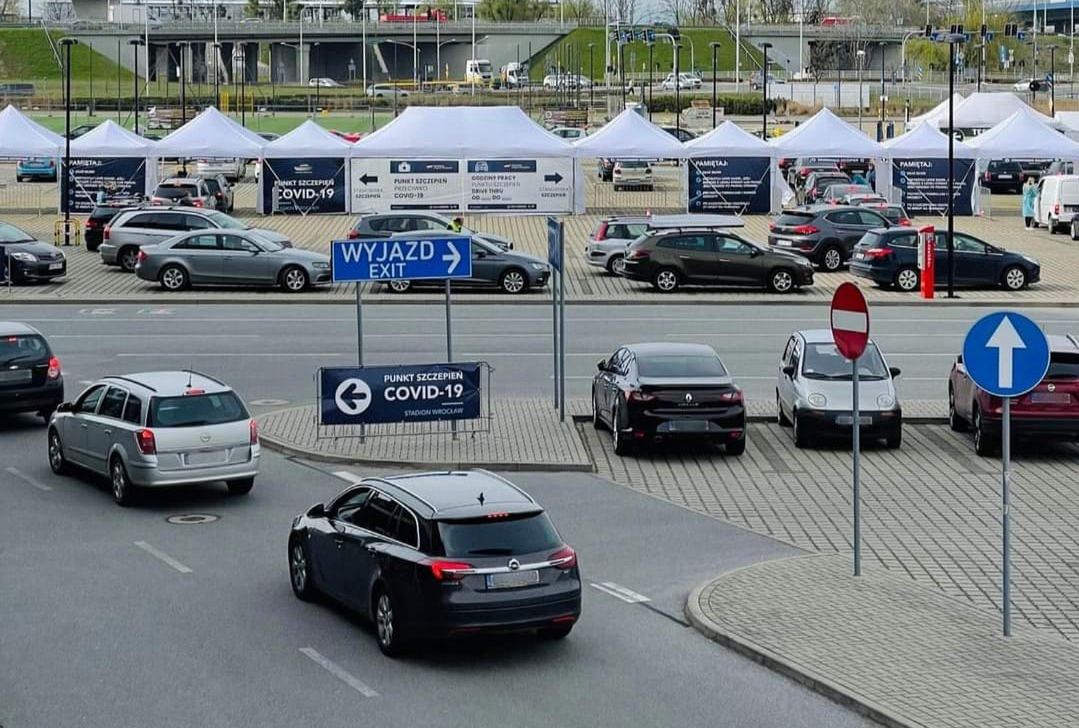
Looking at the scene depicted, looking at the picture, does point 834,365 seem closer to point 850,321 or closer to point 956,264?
point 850,321

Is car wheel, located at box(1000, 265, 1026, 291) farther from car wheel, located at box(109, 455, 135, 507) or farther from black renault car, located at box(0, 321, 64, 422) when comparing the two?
car wheel, located at box(109, 455, 135, 507)

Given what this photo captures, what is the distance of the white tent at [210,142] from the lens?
56219 mm

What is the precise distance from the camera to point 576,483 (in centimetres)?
2017

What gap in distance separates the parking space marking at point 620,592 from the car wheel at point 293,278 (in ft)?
81.2

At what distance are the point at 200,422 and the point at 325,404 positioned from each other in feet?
10.1

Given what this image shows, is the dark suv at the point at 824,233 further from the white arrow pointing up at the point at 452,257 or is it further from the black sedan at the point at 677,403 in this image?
the black sedan at the point at 677,403

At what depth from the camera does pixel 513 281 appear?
39.2 metres

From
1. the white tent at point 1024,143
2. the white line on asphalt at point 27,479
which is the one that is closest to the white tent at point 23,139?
the white tent at point 1024,143

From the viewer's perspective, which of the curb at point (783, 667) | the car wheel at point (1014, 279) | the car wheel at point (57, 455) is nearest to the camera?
the curb at point (783, 667)

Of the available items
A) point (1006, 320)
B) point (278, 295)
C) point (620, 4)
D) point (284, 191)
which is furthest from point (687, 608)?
point (620, 4)

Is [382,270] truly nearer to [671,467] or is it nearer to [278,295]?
[671,467]

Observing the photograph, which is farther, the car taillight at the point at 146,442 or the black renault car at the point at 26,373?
the black renault car at the point at 26,373

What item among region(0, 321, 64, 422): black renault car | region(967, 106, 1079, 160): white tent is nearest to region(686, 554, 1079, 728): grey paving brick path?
region(0, 321, 64, 422): black renault car

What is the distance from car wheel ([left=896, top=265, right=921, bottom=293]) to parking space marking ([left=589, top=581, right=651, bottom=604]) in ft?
85.1
